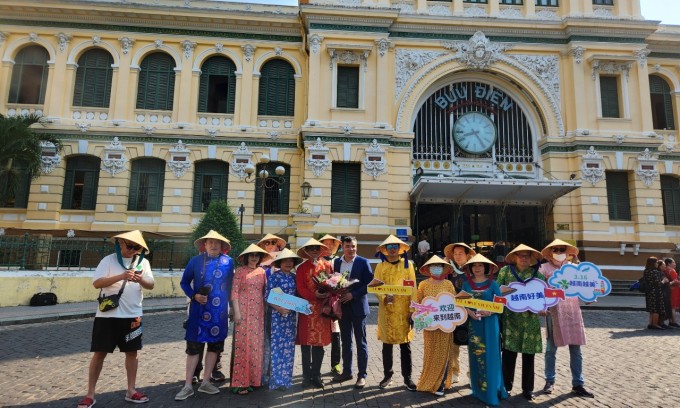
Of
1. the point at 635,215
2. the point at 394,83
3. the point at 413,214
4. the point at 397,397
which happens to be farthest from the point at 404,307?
the point at 635,215

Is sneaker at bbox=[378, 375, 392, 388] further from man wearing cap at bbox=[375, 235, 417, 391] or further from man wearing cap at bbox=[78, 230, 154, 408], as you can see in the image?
man wearing cap at bbox=[78, 230, 154, 408]

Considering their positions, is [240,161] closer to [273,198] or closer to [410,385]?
[273,198]

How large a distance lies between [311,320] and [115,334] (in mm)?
2617

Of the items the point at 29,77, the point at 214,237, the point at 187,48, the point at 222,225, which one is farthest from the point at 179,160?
the point at 214,237

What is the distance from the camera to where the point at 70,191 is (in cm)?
2089

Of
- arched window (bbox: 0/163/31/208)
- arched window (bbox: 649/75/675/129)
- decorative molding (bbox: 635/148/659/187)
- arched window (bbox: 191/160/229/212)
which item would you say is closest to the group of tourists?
arched window (bbox: 191/160/229/212)

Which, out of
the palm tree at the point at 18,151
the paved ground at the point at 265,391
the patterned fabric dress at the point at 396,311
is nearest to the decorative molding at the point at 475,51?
the paved ground at the point at 265,391

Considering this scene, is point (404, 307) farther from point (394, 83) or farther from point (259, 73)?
point (259, 73)

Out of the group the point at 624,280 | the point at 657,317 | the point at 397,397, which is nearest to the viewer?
the point at 397,397

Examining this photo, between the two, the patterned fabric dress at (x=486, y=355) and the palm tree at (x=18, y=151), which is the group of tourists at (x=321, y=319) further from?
the palm tree at (x=18, y=151)

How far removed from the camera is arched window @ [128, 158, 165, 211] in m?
21.0

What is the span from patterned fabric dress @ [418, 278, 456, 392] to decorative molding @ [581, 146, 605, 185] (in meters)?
17.9

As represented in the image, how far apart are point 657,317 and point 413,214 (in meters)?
11.2

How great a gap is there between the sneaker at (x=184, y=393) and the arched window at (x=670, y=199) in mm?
25210
